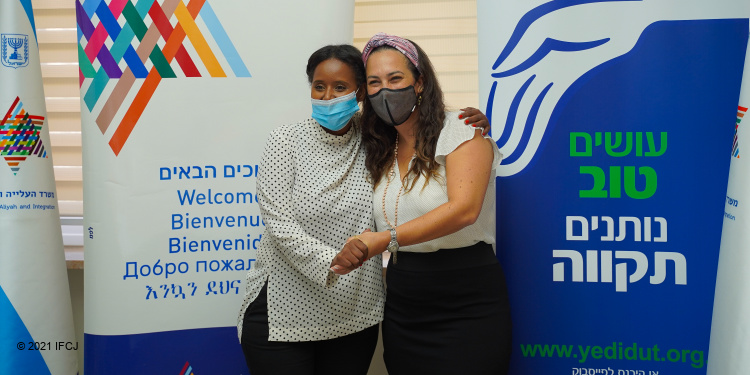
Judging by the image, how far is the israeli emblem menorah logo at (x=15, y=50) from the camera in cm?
240

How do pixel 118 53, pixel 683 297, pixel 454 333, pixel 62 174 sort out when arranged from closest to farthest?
pixel 454 333 < pixel 683 297 < pixel 118 53 < pixel 62 174

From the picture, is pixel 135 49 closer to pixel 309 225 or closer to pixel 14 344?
pixel 309 225

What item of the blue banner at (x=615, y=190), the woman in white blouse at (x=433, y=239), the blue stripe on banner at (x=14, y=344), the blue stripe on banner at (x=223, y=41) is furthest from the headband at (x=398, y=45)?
the blue stripe on banner at (x=14, y=344)

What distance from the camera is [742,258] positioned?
178 centimetres

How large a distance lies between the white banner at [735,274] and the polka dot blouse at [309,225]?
1.05 metres

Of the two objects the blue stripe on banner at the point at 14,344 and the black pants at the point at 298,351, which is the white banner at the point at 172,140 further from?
the black pants at the point at 298,351

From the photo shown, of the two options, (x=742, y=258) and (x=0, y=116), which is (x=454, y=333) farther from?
(x=0, y=116)

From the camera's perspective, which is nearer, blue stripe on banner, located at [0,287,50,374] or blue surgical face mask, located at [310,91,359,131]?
blue surgical face mask, located at [310,91,359,131]

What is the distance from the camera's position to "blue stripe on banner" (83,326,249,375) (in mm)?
2289

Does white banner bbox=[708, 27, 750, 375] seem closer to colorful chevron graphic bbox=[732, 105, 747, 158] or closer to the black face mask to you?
colorful chevron graphic bbox=[732, 105, 747, 158]

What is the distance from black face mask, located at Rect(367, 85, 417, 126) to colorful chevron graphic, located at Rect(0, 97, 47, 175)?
60.3 inches

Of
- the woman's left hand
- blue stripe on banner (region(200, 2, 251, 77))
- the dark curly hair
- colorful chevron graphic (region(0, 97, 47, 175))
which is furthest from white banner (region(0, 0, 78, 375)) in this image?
the woman's left hand

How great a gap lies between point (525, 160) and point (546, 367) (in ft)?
2.33

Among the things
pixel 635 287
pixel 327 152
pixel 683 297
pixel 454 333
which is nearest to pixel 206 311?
pixel 327 152
